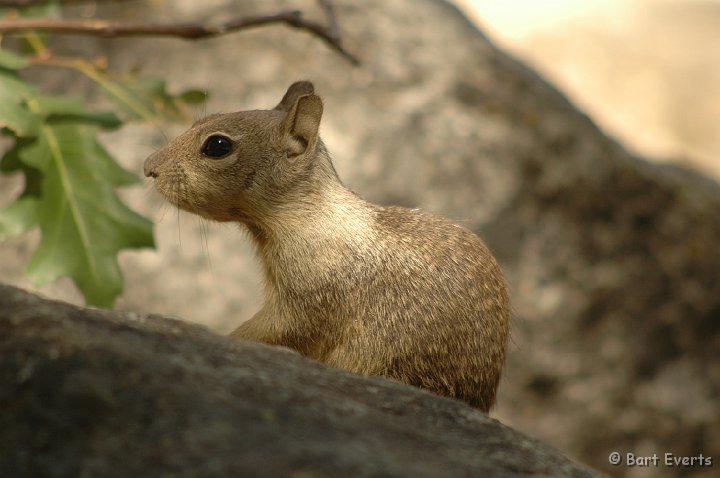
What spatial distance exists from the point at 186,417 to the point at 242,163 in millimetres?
1624

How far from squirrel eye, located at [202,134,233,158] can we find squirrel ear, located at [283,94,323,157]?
0.24 m

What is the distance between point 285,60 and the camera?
25.4 feet

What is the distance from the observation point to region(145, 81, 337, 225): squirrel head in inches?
151

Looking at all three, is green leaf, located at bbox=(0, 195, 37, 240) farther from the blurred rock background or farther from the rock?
the blurred rock background

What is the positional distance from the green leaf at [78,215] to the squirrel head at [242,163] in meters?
0.55

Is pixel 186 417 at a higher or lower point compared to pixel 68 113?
lower

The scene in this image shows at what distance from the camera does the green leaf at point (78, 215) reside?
13.9ft

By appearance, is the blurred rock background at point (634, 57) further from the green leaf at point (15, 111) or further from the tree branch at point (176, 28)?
Result: the green leaf at point (15, 111)

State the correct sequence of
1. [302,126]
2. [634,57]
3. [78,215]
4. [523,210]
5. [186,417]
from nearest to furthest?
[186,417] < [302,126] < [78,215] < [523,210] < [634,57]

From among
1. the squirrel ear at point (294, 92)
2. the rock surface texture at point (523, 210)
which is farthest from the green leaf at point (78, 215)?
the rock surface texture at point (523, 210)

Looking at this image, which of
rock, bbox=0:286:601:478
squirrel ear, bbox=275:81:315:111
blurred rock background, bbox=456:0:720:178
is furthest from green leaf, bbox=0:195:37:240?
blurred rock background, bbox=456:0:720:178

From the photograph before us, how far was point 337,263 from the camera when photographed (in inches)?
149

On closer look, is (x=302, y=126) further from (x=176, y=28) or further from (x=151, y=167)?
(x=176, y=28)

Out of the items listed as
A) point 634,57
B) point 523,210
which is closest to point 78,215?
point 523,210
